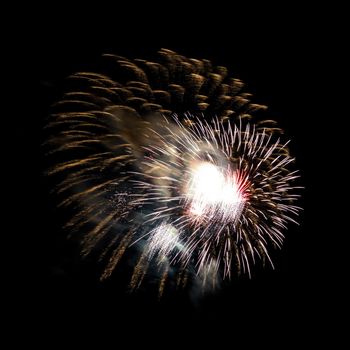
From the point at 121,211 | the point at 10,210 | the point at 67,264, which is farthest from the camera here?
the point at 67,264

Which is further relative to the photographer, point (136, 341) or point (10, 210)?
point (136, 341)

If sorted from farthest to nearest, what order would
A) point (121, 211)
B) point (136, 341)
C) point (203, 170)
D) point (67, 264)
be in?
point (136, 341) → point (67, 264) → point (121, 211) → point (203, 170)

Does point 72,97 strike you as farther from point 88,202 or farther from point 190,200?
point 190,200

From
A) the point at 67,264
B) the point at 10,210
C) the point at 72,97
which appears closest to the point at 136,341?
the point at 67,264

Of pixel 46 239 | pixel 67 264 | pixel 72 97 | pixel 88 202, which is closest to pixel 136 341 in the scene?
pixel 67 264

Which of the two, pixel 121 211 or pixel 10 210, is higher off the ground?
pixel 10 210

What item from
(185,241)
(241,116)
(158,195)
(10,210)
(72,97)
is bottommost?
(185,241)

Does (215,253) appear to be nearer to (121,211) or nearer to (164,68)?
(121,211)
